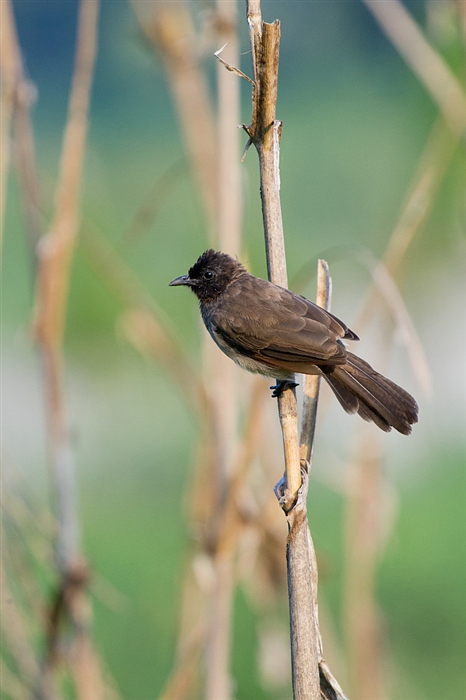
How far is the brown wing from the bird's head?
0.15ft

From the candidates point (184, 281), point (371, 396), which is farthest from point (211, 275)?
point (371, 396)

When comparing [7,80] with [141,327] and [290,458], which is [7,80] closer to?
[141,327]

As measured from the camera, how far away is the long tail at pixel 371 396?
2158 mm

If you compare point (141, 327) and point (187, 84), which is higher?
point (187, 84)

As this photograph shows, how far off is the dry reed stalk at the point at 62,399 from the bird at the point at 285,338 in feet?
1.35

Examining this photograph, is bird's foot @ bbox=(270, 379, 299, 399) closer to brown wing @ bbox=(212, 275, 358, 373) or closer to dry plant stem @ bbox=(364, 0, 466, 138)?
brown wing @ bbox=(212, 275, 358, 373)

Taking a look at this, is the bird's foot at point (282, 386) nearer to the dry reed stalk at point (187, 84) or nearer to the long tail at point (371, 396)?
the long tail at point (371, 396)

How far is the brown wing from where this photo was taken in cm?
236

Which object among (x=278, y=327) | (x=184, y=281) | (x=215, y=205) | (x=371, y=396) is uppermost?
(x=215, y=205)

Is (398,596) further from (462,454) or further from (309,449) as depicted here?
(309,449)

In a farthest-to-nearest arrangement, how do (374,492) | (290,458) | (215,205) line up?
(374,492), (215,205), (290,458)

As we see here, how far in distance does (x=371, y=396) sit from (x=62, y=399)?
2.92 feet

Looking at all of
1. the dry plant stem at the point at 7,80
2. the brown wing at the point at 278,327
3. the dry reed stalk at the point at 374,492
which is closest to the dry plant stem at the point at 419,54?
the dry reed stalk at the point at 374,492

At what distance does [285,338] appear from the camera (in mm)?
2465
